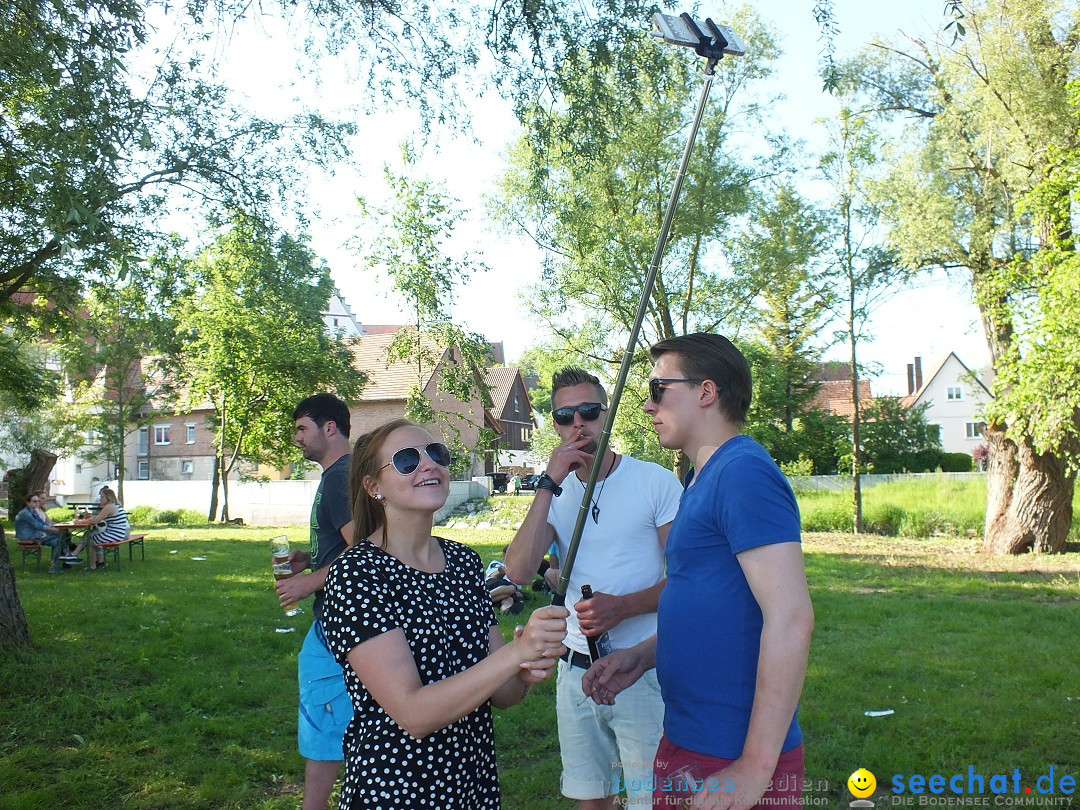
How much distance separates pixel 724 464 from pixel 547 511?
1277 millimetres

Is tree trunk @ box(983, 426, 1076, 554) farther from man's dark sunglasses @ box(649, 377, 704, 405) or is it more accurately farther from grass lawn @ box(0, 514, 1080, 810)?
man's dark sunglasses @ box(649, 377, 704, 405)

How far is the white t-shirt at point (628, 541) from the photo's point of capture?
3.31m

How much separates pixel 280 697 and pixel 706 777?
5.49 m

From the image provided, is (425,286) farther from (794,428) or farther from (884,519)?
(794,428)

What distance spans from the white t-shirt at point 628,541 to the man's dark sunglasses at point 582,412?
0.26 m

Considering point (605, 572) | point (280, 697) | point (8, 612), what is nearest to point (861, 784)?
point (605, 572)

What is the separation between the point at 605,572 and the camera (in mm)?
3344

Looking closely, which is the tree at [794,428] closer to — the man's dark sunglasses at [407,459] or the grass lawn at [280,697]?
the grass lawn at [280,697]

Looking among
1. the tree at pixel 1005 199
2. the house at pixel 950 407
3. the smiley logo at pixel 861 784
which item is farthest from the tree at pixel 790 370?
the house at pixel 950 407

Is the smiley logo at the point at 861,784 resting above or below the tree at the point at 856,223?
below

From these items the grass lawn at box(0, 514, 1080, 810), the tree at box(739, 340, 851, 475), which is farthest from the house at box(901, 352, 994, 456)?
the grass lawn at box(0, 514, 1080, 810)

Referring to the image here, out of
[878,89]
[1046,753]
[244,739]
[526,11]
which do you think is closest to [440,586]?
[244,739]

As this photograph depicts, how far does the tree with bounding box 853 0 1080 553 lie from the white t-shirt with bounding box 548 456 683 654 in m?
12.2

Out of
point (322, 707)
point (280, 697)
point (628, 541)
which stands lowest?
point (280, 697)
